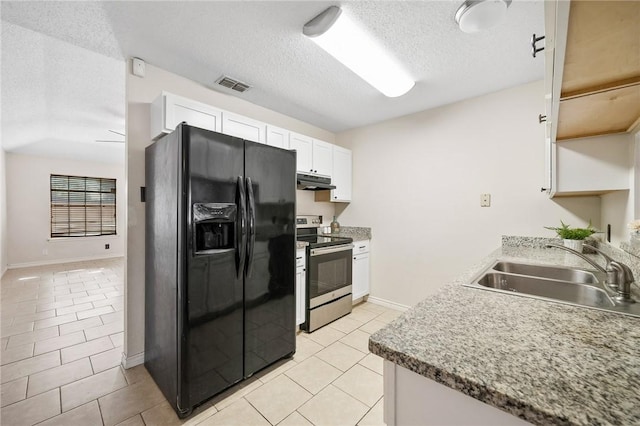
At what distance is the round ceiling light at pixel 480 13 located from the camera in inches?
56.5

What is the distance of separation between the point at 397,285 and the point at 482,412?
2903 mm

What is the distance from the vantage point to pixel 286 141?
2799mm

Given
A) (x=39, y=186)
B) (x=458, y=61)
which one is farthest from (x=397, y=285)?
(x=39, y=186)

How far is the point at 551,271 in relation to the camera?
159 centimetres

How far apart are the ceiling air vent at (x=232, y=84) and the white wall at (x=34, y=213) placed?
4488mm

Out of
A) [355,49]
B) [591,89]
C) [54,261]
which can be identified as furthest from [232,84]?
[54,261]

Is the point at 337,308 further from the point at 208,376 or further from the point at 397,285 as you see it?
the point at 208,376

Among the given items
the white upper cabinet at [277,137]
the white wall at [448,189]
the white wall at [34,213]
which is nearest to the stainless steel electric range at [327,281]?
the white wall at [448,189]

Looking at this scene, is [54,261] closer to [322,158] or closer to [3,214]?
[3,214]

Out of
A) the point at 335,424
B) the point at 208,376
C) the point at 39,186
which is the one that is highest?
the point at 39,186

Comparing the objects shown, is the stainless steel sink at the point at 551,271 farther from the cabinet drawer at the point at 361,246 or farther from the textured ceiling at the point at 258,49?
the cabinet drawer at the point at 361,246

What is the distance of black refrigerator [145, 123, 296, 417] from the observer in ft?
5.13

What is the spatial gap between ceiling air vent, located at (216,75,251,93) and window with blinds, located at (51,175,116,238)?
6.36 meters

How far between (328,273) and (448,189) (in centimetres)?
166
